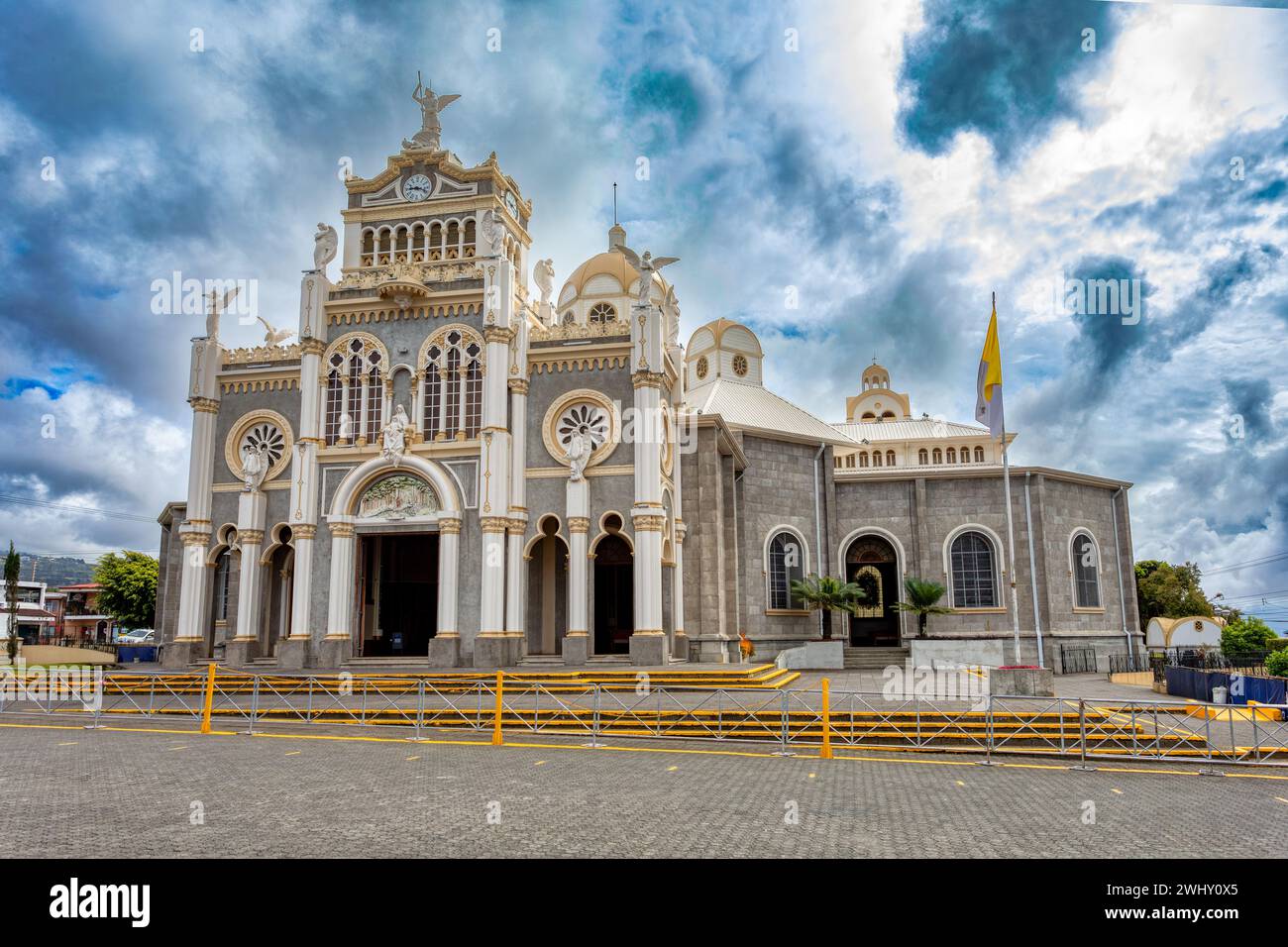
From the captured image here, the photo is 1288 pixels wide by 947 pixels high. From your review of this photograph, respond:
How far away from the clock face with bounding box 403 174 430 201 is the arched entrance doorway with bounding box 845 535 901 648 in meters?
21.7

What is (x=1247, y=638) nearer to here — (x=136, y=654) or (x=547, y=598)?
(x=547, y=598)

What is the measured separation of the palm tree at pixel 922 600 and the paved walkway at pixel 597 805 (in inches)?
747

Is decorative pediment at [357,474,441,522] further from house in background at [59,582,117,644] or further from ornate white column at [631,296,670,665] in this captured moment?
house in background at [59,582,117,644]

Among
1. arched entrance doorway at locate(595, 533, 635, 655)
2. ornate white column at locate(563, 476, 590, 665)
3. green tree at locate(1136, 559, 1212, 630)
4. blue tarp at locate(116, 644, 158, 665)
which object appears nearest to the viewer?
ornate white column at locate(563, 476, 590, 665)

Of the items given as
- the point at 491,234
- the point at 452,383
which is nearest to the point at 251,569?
the point at 452,383

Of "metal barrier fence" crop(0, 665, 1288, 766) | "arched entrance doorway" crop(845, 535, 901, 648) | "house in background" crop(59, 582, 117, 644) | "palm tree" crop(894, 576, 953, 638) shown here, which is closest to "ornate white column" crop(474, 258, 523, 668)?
"metal barrier fence" crop(0, 665, 1288, 766)

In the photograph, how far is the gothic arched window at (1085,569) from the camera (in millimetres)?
36812

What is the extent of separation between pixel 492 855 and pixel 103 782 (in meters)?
7.15

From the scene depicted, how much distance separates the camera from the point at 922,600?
3369cm

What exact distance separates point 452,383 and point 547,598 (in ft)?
25.8

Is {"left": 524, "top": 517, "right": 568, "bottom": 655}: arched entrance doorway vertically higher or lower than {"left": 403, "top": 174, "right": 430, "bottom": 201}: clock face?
lower

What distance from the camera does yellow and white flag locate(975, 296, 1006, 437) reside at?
25.5 meters

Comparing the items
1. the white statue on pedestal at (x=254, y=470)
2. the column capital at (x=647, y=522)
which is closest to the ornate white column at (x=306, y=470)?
the white statue on pedestal at (x=254, y=470)

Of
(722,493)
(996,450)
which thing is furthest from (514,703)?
(996,450)
